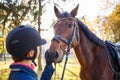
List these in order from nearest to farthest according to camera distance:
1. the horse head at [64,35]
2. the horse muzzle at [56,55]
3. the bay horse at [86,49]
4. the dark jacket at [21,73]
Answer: the dark jacket at [21,73] < the horse muzzle at [56,55] < the horse head at [64,35] < the bay horse at [86,49]

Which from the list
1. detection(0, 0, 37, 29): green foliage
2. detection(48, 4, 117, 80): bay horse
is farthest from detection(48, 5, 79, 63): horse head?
detection(0, 0, 37, 29): green foliage

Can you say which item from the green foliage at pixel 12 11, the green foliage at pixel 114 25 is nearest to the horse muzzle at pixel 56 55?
the green foliage at pixel 12 11

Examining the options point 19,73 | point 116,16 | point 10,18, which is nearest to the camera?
point 19,73

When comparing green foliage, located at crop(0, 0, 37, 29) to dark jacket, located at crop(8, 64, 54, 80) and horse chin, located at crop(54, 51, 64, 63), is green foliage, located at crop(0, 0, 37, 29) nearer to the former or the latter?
horse chin, located at crop(54, 51, 64, 63)

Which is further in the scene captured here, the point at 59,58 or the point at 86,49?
the point at 86,49

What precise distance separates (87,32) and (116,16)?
2126 centimetres

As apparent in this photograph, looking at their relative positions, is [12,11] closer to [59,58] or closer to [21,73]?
[59,58]

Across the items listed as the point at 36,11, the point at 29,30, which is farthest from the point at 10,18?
the point at 29,30

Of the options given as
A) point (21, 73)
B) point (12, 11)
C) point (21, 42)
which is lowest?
point (12, 11)

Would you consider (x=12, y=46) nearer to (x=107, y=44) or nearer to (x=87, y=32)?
(x=87, y=32)

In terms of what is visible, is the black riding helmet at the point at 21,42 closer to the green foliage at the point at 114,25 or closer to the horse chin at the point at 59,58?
the horse chin at the point at 59,58

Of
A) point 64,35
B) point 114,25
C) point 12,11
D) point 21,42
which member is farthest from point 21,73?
point 114,25

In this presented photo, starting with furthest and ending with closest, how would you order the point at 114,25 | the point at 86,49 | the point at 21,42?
the point at 114,25 < the point at 86,49 < the point at 21,42

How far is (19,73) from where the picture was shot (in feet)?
7.15
